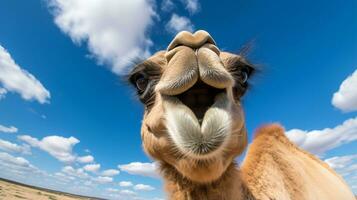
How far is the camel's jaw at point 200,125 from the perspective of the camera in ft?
7.77

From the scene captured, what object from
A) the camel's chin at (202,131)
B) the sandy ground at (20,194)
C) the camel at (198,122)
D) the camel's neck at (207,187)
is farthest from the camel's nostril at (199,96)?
the sandy ground at (20,194)

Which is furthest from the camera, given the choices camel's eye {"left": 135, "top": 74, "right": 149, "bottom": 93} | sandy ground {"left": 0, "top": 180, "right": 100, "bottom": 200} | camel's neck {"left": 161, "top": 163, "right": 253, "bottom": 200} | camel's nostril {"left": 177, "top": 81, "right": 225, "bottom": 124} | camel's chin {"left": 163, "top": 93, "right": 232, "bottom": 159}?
sandy ground {"left": 0, "top": 180, "right": 100, "bottom": 200}

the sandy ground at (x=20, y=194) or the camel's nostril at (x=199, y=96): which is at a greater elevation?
the sandy ground at (x=20, y=194)

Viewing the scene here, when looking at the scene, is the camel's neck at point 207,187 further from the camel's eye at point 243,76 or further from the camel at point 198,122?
the camel's eye at point 243,76

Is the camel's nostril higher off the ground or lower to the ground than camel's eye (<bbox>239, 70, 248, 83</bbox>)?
lower

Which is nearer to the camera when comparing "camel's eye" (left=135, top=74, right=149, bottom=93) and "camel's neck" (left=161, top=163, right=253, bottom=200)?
"camel's neck" (left=161, top=163, right=253, bottom=200)

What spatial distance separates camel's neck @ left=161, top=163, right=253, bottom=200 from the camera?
299 centimetres

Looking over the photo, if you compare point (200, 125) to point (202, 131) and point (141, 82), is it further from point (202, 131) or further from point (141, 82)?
point (141, 82)

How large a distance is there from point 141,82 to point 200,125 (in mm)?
1388

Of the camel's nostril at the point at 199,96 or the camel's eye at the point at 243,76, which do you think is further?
the camel's eye at the point at 243,76

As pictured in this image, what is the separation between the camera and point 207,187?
9.81ft

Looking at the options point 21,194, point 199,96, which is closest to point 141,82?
point 199,96

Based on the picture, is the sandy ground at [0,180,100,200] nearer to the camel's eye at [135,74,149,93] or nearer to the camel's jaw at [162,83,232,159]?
the camel's eye at [135,74,149,93]

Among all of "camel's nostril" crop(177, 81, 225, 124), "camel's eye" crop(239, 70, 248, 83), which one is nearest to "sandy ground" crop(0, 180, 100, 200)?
"camel's eye" crop(239, 70, 248, 83)
